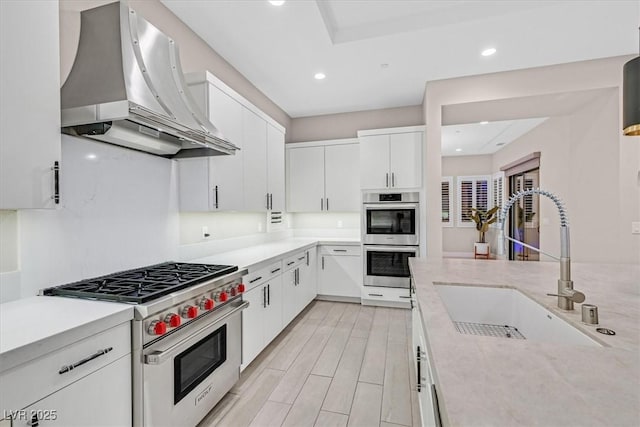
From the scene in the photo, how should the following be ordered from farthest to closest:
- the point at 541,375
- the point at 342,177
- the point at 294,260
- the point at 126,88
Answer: the point at 342,177
the point at 294,260
the point at 126,88
the point at 541,375

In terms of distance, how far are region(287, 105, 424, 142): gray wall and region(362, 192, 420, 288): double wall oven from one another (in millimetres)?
1273

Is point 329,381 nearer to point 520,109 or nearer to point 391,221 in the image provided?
point 391,221

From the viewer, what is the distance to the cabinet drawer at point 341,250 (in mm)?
4164

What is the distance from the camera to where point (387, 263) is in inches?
159

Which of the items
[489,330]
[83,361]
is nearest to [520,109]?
[489,330]

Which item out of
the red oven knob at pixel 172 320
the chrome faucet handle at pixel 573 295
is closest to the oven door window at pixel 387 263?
the chrome faucet handle at pixel 573 295

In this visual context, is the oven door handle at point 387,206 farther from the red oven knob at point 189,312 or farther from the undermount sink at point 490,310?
the red oven knob at point 189,312

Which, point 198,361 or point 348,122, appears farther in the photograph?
point 348,122

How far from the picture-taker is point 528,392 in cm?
66

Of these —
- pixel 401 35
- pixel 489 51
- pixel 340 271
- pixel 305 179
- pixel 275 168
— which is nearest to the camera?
pixel 401 35

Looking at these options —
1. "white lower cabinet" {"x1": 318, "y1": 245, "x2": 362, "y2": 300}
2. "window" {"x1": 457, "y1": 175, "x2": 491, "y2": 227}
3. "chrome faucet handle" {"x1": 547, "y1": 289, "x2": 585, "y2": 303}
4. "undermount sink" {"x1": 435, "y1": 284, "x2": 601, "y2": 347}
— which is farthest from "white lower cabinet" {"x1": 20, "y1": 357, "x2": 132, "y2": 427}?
"window" {"x1": 457, "y1": 175, "x2": 491, "y2": 227}

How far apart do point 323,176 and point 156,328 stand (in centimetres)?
335

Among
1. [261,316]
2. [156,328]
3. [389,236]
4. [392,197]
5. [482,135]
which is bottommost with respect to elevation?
[261,316]

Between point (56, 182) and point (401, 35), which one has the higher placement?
point (401, 35)
